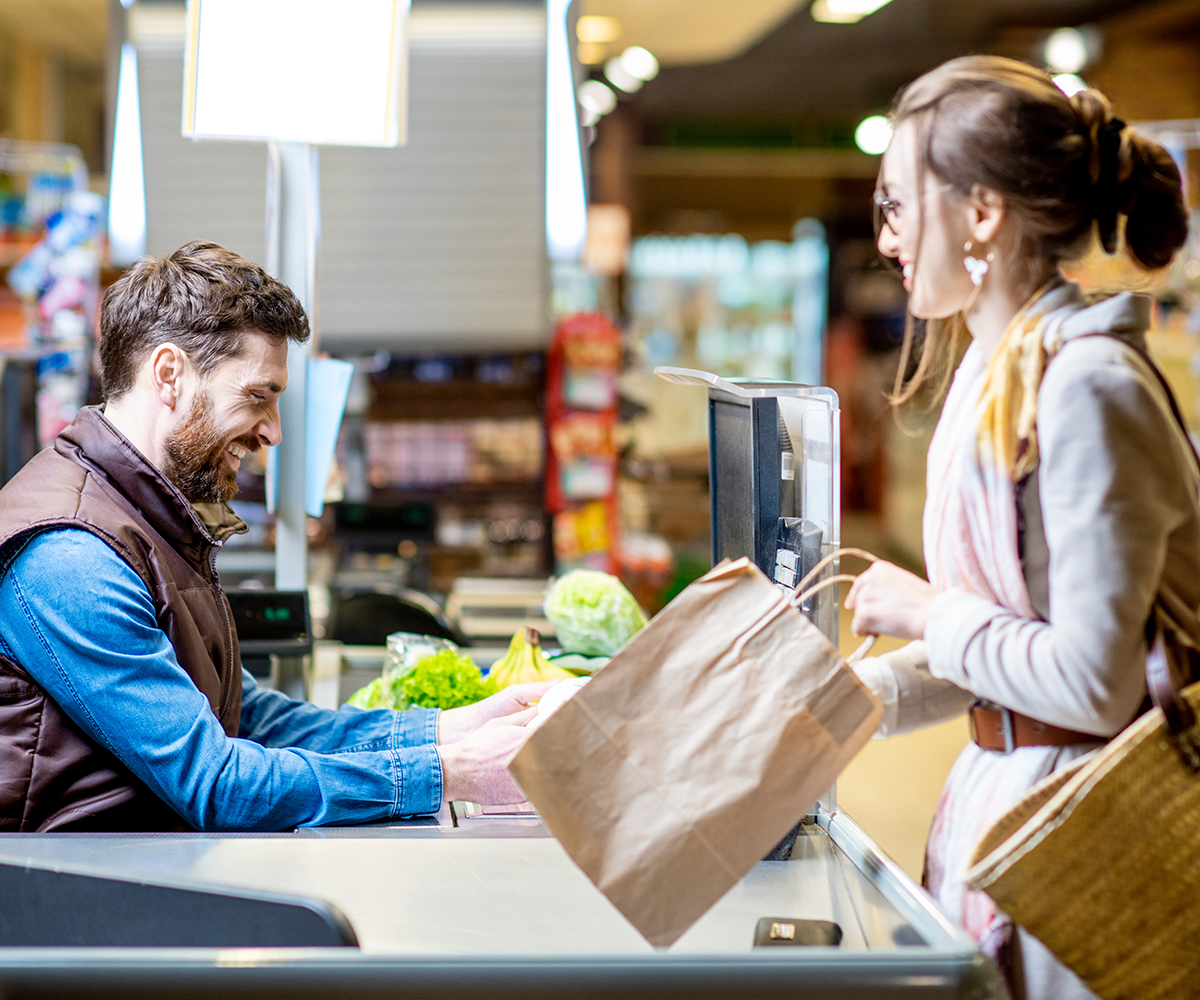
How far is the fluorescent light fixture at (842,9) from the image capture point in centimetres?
716

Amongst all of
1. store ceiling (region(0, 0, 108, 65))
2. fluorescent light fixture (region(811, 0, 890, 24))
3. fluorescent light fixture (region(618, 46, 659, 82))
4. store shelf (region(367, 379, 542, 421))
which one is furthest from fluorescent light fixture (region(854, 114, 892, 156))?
store shelf (region(367, 379, 542, 421))

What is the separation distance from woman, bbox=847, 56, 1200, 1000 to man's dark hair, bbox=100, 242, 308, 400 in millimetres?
936

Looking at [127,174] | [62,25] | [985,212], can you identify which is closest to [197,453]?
[985,212]

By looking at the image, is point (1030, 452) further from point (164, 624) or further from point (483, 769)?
point (164, 624)

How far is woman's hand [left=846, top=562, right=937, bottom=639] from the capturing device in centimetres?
126

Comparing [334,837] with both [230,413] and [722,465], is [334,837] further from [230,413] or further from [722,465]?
[722,465]

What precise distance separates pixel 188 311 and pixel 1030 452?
1.18 m

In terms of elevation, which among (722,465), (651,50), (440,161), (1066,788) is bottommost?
(1066,788)

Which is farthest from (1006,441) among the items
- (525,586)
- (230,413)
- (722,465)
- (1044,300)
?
(525,586)

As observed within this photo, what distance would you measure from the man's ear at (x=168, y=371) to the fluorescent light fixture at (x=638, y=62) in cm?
693

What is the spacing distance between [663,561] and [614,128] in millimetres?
6826

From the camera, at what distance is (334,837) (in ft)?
5.10

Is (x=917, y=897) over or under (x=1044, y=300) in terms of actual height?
under

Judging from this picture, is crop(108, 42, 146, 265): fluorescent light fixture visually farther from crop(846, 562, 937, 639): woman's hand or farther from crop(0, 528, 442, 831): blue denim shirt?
crop(846, 562, 937, 639): woman's hand
